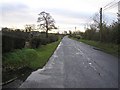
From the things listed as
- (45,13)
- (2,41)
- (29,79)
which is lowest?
(29,79)

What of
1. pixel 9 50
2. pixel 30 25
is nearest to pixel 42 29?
pixel 30 25

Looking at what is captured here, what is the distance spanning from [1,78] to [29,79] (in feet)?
4.19

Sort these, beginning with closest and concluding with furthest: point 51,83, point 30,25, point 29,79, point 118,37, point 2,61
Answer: point 51,83, point 29,79, point 2,61, point 118,37, point 30,25

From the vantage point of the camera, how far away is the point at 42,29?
237 feet

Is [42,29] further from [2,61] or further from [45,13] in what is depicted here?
[2,61]

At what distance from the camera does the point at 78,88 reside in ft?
29.6

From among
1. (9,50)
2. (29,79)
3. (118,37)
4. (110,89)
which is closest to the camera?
(110,89)

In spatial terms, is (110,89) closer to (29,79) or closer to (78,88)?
(78,88)

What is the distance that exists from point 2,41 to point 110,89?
851 centimetres

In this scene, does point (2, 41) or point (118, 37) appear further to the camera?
point (118, 37)

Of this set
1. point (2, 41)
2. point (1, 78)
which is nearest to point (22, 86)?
point (1, 78)

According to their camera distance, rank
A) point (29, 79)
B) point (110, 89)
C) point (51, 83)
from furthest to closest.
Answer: point (29, 79) < point (51, 83) < point (110, 89)

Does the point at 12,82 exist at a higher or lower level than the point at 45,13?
lower

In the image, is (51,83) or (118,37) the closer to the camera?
(51,83)
